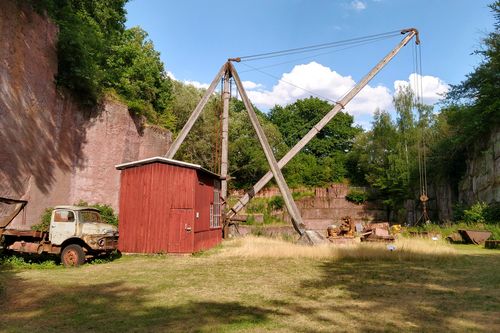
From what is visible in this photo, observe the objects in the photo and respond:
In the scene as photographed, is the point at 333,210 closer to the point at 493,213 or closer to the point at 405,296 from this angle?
the point at 493,213

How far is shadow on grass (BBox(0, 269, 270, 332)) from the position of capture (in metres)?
6.70

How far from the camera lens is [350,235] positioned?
22.2 meters

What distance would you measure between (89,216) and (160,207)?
3.19 m

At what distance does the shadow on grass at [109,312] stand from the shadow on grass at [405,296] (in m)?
1.43

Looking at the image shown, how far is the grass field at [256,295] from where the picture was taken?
6871 millimetres

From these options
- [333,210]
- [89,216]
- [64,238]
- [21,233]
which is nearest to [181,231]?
[89,216]

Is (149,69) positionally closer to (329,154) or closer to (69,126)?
(69,126)

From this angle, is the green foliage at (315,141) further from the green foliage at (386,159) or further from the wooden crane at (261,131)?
the wooden crane at (261,131)

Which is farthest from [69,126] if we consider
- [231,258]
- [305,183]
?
[305,183]

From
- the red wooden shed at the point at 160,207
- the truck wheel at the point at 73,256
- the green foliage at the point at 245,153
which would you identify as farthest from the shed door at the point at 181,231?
the green foliage at the point at 245,153

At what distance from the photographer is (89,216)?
14.8m

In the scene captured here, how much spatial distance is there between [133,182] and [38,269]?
228 inches

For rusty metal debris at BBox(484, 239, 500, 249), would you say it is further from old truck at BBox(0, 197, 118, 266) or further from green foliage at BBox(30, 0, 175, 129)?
green foliage at BBox(30, 0, 175, 129)

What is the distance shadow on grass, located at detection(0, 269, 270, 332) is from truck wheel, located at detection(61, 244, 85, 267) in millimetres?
3931
